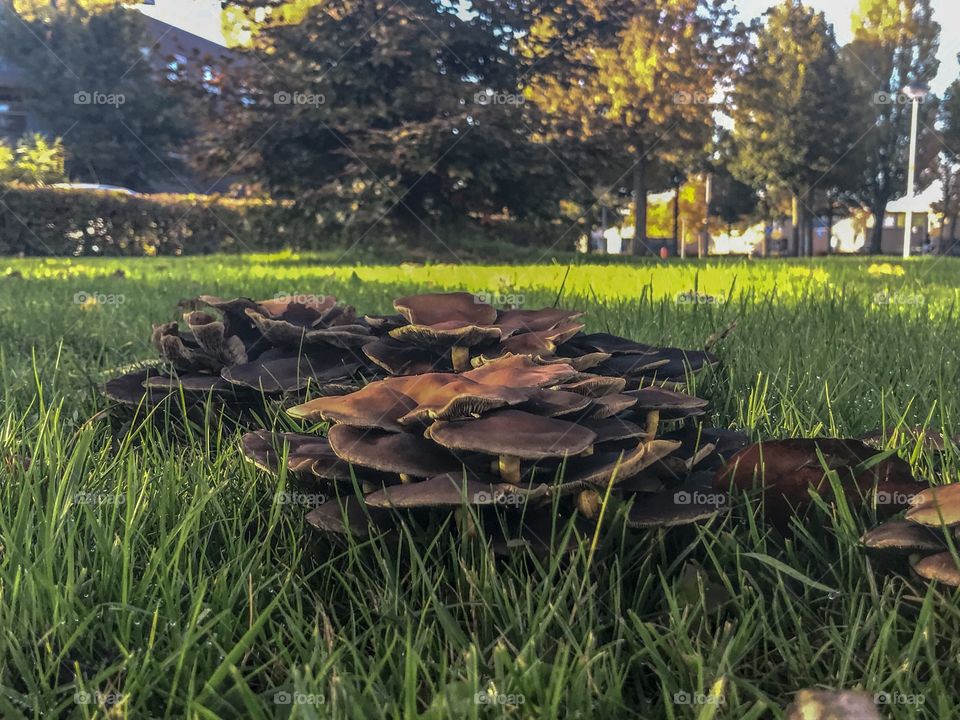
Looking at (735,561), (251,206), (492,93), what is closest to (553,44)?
(492,93)

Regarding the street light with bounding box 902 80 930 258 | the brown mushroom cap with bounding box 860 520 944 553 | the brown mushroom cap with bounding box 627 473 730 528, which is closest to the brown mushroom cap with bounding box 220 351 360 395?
the brown mushroom cap with bounding box 627 473 730 528

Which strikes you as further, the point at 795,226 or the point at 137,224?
the point at 795,226

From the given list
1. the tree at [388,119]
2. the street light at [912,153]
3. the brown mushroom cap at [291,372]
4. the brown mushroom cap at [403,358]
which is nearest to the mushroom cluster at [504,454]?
the brown mushroom cap at [403,358]

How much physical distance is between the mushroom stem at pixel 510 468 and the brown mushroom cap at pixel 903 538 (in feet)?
1.72

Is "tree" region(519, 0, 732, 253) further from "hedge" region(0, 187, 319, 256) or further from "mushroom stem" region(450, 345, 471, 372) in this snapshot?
"mushroom stem" region(450, 345, 471, 372)

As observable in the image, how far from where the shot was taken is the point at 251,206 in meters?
17.9

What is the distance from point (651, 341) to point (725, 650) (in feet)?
6.77

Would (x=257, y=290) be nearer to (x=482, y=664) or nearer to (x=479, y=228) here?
(x=482, y=664)

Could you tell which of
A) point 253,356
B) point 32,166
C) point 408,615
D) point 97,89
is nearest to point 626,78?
point 32,166

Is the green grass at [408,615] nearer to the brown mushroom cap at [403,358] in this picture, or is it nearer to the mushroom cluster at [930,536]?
the mushroom cluster at [930,536]

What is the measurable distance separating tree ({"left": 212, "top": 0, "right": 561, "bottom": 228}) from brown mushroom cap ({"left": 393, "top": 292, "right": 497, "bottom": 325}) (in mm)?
12047

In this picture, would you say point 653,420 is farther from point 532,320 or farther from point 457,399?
point 532,320

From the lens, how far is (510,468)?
1258mm

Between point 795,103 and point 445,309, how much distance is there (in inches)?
1222
